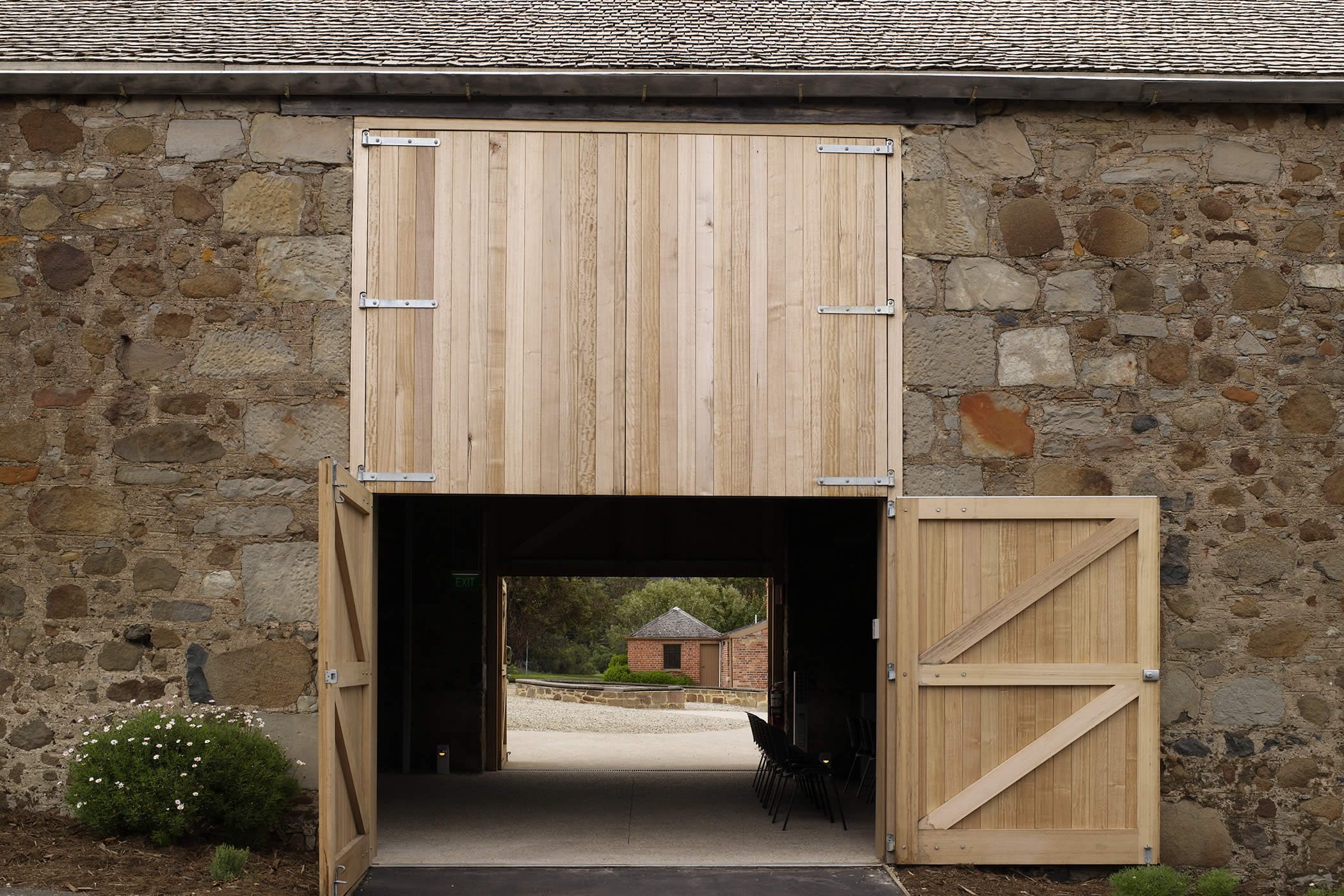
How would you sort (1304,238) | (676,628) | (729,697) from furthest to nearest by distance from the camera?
(676,628)
(729,697)
(1304,238)

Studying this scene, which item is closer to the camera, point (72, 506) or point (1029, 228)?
point (72, 506)

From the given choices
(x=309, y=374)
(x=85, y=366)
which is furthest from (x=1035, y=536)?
(x=85, y=366)

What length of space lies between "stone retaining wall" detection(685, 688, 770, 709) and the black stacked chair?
14634 millimetres

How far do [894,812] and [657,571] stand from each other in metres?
7.02

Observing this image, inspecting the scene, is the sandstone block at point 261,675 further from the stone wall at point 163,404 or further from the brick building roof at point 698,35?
the brick building roof at point 698,35

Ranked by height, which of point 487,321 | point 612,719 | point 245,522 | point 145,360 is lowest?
point 612,719

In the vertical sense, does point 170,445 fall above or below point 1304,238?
below

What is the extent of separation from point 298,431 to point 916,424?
3179 millimetres

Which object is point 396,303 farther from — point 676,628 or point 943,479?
point 676,628

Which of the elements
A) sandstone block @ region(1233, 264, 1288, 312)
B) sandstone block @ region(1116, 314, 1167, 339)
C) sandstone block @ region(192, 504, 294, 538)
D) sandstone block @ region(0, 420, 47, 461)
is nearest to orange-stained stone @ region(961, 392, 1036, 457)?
sandstone block @ region(1116, 314, 1167, 339)

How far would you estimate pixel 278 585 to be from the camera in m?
6.56

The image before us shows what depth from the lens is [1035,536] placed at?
6.59 m

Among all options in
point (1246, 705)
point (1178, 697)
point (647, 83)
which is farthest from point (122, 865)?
point (1246, 705)

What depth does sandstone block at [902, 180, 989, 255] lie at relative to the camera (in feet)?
22.2
